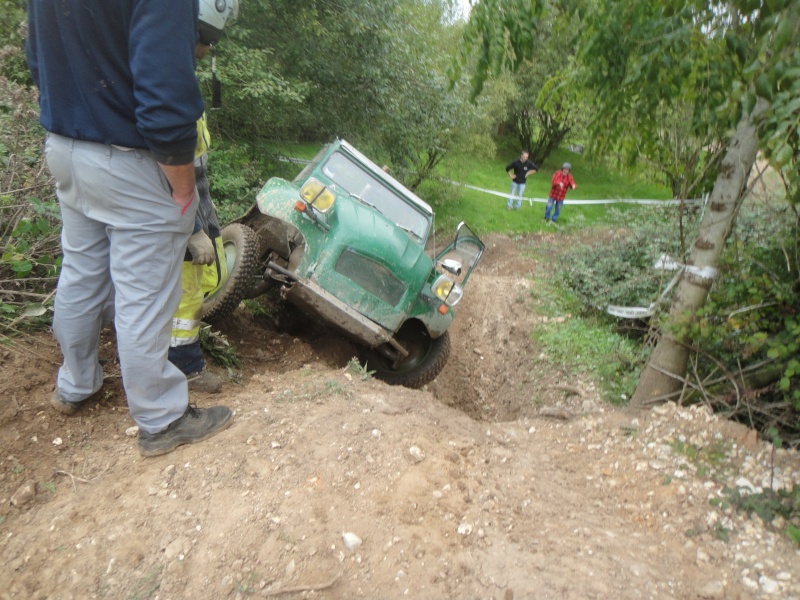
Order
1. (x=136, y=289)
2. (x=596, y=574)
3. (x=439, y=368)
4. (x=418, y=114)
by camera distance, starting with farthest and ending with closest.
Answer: (x=418, y=114) → (x=439, y=368) → (x=136, y=289) → (x=596, y=574)

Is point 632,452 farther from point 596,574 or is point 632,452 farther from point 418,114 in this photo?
point 418,114

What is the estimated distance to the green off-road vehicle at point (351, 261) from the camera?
13.7ft

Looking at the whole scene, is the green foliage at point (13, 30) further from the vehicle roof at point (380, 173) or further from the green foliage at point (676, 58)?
the green foliage at point (676, 58)

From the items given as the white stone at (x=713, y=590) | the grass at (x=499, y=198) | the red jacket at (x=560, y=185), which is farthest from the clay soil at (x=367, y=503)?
the red jacket at (x=560, y=185)

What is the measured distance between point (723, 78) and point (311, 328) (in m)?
3.90

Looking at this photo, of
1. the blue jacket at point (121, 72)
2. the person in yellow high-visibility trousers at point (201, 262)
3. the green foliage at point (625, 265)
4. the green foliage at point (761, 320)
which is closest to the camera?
the blue jacket at point (121, 72)

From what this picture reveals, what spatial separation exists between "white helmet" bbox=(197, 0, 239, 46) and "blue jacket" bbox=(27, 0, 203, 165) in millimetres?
321

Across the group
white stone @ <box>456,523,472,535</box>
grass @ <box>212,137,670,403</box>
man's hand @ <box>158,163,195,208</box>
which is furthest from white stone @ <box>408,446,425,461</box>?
man's hand @ <box>158,163,195,208</box>

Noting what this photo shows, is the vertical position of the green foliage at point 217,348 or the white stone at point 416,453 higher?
the white stone at point 416,453

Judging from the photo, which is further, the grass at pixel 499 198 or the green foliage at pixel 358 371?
the grass at pixel 499 198

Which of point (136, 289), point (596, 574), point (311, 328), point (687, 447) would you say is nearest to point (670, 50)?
point (687, 447)

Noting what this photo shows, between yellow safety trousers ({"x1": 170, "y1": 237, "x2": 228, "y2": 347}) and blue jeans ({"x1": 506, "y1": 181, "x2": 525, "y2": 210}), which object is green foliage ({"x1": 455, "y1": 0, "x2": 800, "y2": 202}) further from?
blue jeans ({"x1": 506, "y1": 181, "x2": 525, "y2": 210})

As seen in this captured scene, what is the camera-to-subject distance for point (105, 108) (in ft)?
6.84

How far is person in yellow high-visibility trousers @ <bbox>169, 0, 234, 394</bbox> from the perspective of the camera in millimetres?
2396
